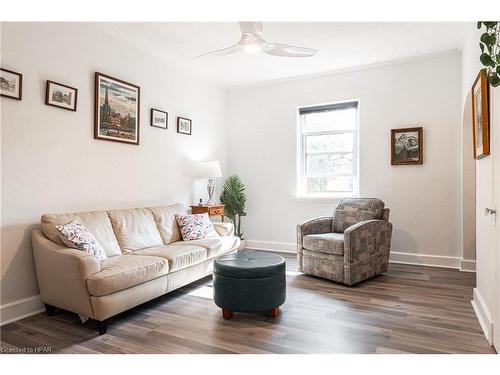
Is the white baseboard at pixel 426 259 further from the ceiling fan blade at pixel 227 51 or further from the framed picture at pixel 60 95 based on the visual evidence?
the framed picture at pixel 60 95

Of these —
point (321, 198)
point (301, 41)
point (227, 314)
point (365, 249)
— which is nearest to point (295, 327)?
point (227, 314)

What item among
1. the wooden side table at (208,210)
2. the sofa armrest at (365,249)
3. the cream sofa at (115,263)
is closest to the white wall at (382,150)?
the sofa armrest at (365,249)

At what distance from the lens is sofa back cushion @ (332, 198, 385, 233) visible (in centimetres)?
420

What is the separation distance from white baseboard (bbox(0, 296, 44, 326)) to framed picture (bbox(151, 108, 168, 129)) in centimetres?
236

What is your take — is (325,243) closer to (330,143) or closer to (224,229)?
(224,229)

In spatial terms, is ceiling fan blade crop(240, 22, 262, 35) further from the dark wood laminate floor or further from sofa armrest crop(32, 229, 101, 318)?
the dark wood laminate floor

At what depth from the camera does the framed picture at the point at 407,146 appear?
452 centimetres

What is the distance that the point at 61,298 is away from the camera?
2.73 meters

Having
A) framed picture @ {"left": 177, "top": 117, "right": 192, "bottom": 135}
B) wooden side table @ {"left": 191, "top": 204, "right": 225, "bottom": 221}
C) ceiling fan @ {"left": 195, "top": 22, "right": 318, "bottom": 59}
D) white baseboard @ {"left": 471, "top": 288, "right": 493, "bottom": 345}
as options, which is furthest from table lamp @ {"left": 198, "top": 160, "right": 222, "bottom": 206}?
white baseboard @ {"left": 471, "top": 288, "right": 493, "bottom": 345}

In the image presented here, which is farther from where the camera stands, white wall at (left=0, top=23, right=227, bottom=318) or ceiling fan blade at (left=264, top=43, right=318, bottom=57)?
ceiling fan blade at (left=264, top=43, right=318, bottom=57)

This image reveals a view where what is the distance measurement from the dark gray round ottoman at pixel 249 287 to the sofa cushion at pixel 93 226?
1.10 metres

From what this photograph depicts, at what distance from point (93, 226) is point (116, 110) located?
4.56 feet
